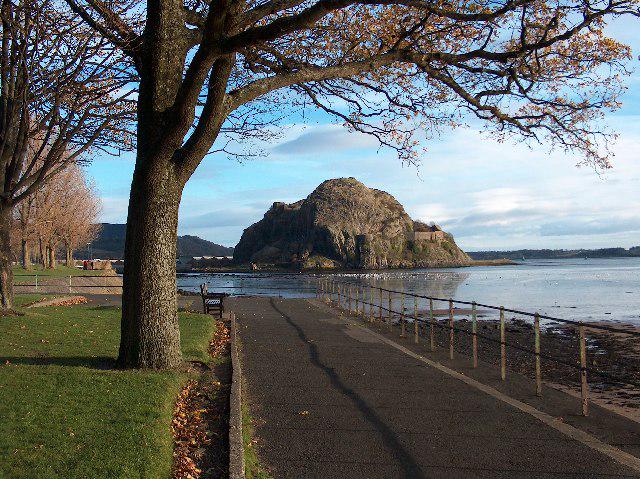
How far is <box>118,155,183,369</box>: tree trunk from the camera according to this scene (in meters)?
9.52

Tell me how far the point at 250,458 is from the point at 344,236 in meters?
165

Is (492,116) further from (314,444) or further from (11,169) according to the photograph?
(11,169)

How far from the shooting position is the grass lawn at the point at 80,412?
545cm

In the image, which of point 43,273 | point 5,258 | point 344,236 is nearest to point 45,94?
point 5,258

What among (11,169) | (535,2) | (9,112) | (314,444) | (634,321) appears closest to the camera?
(314,444)

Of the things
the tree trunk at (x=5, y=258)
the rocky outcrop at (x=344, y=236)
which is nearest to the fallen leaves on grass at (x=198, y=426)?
the tree trunk at (x=5, y=258)

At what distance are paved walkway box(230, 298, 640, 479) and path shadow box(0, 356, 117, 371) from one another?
222 cm

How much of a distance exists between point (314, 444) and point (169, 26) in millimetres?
6535

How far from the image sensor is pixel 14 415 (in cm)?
673

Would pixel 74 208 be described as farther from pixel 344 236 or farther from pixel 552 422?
pixel 344 236

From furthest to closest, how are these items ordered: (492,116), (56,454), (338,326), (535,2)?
(338,326)
(492,116)
(535,2)
(56,454)

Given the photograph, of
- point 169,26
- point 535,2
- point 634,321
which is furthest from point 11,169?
point 634,321

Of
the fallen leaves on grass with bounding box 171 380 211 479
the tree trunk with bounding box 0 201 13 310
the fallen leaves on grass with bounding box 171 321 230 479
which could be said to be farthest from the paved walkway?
the tree trunk with bounding box 0 201 13 310

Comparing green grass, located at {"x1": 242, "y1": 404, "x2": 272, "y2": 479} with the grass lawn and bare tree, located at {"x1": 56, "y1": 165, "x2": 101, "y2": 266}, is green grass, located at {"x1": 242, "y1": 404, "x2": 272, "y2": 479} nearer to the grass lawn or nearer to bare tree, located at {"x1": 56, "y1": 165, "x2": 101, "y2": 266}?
the grass lawn
